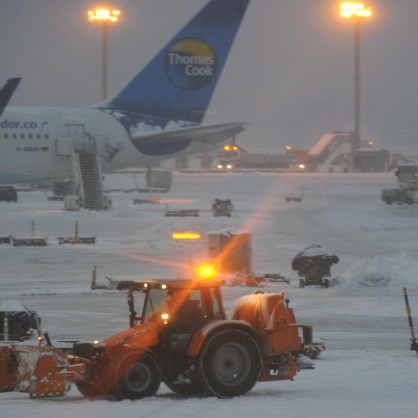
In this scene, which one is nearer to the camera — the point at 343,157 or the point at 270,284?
the point at 270,284

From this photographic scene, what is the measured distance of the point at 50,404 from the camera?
580 inches

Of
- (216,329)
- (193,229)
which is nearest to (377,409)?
(216,329)

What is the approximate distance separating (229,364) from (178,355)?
739 mm

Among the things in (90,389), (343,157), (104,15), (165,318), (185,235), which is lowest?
(90,389)

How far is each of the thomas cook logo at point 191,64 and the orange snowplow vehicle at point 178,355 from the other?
49795mm

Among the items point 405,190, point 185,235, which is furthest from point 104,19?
point 185,235

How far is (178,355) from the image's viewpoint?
49.8 ft

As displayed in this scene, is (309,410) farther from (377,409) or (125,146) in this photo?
(125,146)

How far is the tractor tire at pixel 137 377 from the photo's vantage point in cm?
1484

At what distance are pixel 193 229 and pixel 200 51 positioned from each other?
17100 mm

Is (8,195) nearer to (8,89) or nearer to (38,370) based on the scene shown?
(8,89)

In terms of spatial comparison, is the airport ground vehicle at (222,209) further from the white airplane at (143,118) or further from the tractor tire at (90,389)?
the tractor tire at (90,389)

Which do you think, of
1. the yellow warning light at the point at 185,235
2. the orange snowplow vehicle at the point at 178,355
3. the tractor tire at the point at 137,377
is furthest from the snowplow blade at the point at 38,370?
the yellow warning light at the point at 185,235

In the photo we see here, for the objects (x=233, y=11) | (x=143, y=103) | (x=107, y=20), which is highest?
(x=107, y=20)
